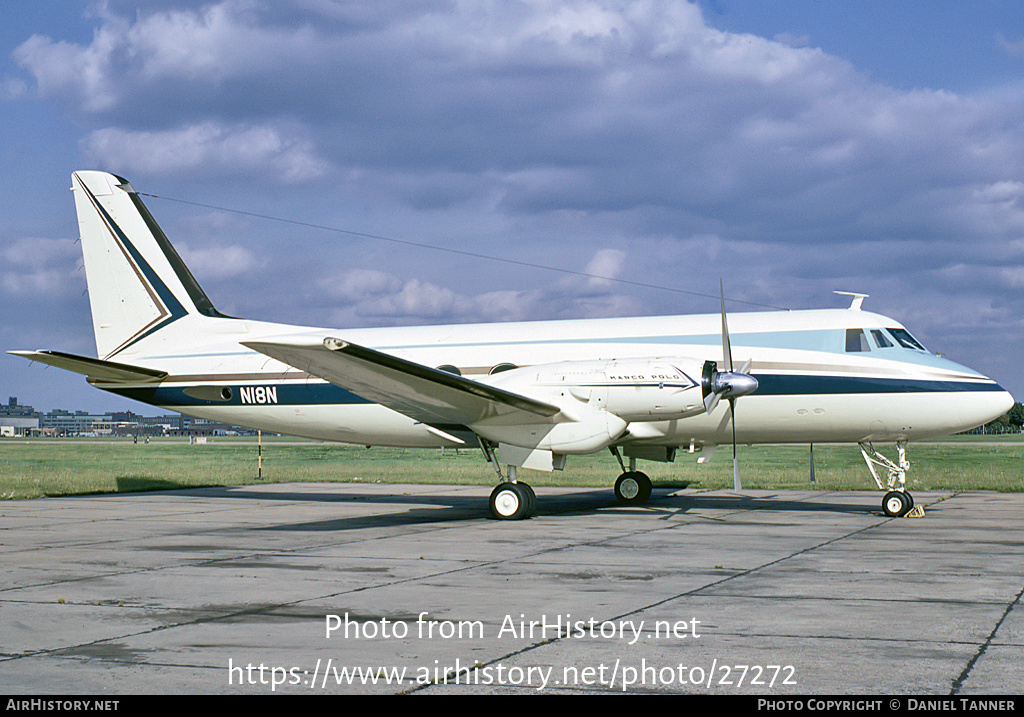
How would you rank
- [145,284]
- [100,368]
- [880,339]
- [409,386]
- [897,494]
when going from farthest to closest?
[145,284] < [100,368] < [880,339] < [897,494] < [409,386]

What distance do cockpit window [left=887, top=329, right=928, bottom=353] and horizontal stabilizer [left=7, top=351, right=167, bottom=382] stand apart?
53.1 feet

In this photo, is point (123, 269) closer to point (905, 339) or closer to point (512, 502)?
point (512, 502)

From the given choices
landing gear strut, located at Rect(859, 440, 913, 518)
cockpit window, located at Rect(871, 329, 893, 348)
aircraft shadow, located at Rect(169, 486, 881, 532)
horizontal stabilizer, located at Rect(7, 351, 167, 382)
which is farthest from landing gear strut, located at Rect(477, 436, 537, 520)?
horizontal stabilizer, located at Rect(7, 351, 167, 382)

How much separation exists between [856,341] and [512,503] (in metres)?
7.56

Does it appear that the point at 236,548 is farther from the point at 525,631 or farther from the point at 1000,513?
the point at 1000,513

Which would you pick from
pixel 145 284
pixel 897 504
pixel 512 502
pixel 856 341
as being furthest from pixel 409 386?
pixel 145 284

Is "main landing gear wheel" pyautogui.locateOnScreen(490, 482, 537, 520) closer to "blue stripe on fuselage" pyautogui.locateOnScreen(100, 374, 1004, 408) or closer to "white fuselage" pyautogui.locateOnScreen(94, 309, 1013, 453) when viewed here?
"white fuselage" pyautogui.locateOnScreen(94, 309, 1013, 453)

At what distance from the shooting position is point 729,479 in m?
30.7

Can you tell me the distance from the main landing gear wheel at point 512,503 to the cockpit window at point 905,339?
794 cm

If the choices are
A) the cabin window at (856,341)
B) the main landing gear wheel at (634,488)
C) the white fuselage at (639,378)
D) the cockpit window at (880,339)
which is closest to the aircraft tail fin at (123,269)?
the white fuselage at (639,378)

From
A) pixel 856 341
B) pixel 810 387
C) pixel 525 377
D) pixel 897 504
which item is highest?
pixel 856 341

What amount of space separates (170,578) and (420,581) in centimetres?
296

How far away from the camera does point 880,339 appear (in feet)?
59.7
